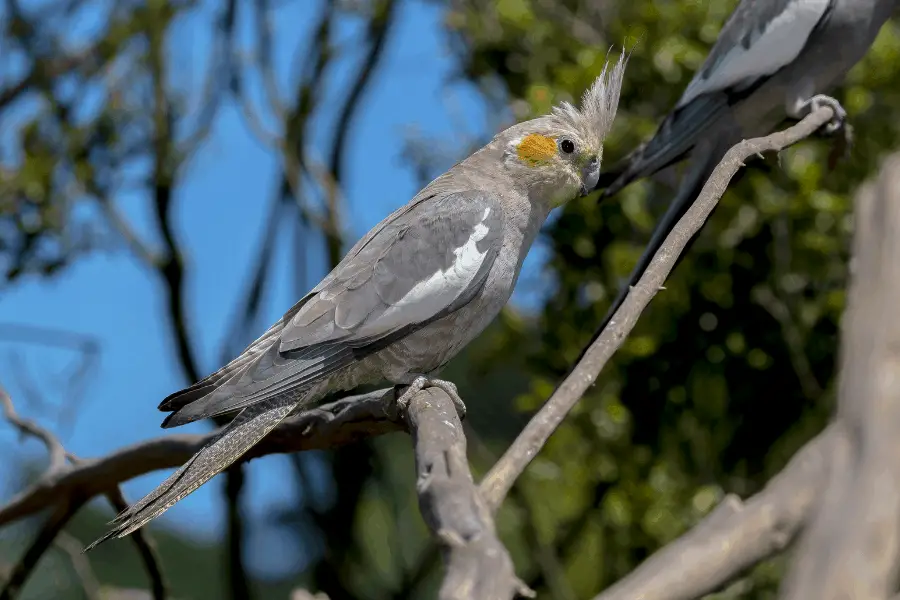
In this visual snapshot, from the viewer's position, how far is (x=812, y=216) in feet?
6.00

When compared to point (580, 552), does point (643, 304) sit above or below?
above

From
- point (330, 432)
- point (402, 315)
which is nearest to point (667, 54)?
point (402, 315)

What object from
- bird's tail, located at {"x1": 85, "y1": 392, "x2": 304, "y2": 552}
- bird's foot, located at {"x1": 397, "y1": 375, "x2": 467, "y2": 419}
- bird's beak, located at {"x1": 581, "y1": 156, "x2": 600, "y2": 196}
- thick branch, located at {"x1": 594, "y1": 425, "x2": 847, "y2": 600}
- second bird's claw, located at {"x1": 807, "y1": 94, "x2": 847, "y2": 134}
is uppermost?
bird's beak, located at {"x1": 581, "y1": 156, "x2": 600, "y2": 196}

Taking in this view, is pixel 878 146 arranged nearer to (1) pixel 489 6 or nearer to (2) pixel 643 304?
(1) pixel 489 6

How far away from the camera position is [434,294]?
1.34 metres

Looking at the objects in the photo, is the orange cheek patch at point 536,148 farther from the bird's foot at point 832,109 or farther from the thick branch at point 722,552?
the thick branch at point 722,552

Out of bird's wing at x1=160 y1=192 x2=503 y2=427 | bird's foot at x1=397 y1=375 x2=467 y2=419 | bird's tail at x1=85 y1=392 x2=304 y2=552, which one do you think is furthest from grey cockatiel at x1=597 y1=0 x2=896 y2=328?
bird's tail at x1=85 y1=392 x2=304 y2=552

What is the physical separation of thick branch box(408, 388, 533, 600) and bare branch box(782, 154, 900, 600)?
163 mm

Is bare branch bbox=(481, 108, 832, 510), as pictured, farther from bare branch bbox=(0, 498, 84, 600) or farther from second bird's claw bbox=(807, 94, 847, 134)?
bare branch bbox=(0, 498, 84, 600)

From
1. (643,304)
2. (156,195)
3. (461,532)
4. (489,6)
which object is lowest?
(461,532)

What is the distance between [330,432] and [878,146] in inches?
48.4

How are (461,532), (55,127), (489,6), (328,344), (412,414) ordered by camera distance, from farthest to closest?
1. (55,127)
2. (489,6)
3. (328,344)
4. (412,414)
5. (461,532)

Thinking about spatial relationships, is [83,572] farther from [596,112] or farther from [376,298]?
[596,112]

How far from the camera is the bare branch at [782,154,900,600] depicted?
0.48m
